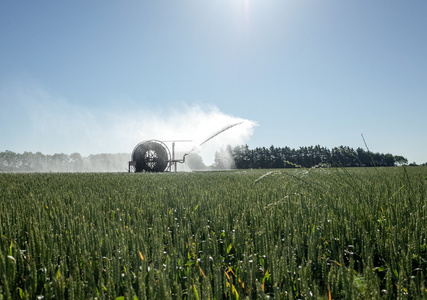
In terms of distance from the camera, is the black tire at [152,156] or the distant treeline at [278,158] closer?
the black tire at [152,156]

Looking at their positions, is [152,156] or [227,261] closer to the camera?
[227,261]

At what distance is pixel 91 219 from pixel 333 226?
2353 mm

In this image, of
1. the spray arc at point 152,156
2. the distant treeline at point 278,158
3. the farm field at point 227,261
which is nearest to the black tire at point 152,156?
the spray arc at point 152,156

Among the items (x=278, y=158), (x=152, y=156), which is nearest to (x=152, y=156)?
(x=152, y=156)

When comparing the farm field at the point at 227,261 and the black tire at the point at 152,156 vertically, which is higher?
the black tire at the point at 152,156

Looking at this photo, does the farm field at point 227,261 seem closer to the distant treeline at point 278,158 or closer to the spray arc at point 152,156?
the spray arc at point 152,156

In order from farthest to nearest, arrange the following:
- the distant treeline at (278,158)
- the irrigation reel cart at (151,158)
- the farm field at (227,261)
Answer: the distant treeline at (278,158) → the irrigation reel cart at (151,158) → the farm field at (227,261)

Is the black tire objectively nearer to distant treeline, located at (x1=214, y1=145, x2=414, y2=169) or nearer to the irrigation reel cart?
the irrigation reel cart

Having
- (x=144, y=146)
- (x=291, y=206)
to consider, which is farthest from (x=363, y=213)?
(x=144, y=146)

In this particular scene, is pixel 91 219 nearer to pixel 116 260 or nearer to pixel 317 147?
pixel 116 260

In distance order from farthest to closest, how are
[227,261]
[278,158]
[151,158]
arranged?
[278,158]
[151,158]
[227,261]

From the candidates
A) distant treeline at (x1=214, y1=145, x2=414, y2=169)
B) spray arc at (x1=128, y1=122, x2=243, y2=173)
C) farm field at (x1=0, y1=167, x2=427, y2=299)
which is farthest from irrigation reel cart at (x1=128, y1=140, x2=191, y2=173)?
distant treeline at (x1=214, y1=145, x2=414, y2=169)

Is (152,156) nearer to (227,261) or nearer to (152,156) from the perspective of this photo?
(152,156)

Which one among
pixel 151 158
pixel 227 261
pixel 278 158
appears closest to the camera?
pixel 227 261
